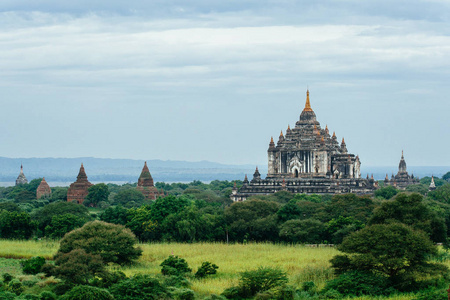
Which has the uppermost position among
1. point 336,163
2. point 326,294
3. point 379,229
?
point 336,163

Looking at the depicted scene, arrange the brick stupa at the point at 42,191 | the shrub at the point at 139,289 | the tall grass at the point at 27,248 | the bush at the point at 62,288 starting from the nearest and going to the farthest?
the shrub at the point at 139,289, the bush at the point at 62,288, the tall grass at the point at 27,248, the brick stupa at the point at 42,191

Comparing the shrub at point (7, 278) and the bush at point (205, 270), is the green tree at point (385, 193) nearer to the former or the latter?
the bush at point (205, 270)

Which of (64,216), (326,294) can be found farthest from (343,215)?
(326,294)

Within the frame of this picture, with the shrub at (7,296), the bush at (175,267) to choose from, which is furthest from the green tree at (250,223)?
the shrub at (7,296)

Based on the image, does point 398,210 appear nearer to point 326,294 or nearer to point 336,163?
point 326,294

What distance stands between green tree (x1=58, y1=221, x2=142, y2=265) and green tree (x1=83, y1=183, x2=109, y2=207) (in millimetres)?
79406

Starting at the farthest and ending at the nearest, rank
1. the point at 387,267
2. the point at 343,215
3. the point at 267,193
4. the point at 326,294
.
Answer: the point at 267,193, the point at 343,215, the point at 387,267, the point at 326,294

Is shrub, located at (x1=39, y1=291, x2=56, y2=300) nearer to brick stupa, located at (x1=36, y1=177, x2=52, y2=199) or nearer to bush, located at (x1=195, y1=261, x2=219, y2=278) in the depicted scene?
bush, located at (x1=195, y1=261, x2=219, y2=278)

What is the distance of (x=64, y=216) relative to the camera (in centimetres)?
7544

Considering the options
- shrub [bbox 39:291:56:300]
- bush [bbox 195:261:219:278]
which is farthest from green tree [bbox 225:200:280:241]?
shrub [bbox 39:291:56:300]

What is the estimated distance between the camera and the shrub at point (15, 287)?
148 ft

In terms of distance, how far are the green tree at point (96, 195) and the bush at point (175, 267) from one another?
84031 mm

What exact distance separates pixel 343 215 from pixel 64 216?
24.7 meters

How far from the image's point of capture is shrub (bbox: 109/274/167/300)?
42.7m
